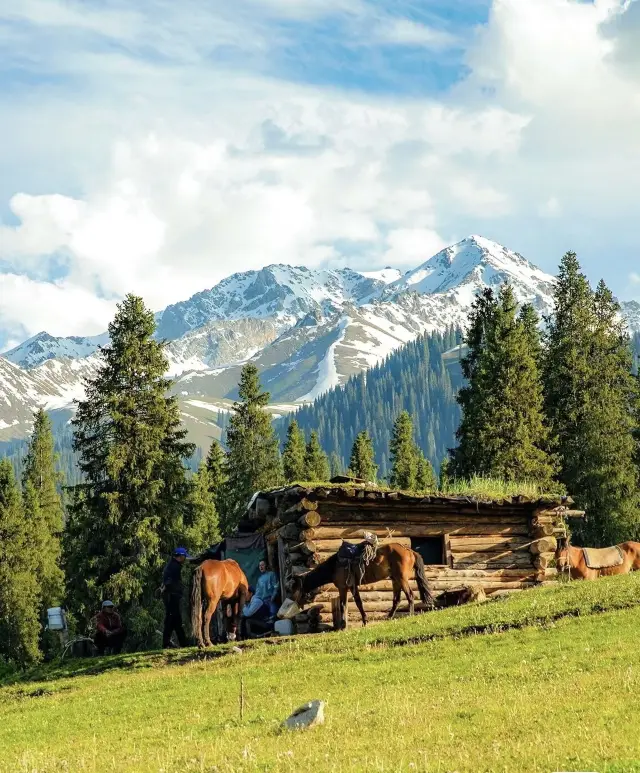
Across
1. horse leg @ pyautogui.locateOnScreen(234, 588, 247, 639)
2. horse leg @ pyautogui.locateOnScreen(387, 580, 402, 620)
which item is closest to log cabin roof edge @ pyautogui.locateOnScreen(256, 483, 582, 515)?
horse leg @ pyautogui.locateOnScreen(387, 580, 402, 620)

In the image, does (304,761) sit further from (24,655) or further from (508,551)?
(24,655)

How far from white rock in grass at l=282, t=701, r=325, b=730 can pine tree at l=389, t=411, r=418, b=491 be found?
65519 millimetres

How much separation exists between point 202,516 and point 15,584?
1291 centimetres

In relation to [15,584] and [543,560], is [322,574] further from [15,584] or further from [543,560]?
[15,584]

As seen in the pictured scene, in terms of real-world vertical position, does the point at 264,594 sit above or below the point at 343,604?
above

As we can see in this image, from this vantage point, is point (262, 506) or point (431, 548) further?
point (431, 548)

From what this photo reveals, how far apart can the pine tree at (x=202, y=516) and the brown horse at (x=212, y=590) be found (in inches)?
706

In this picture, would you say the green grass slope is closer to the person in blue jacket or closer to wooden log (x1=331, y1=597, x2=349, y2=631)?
wooden log (x1=331, y1=597, x2=349, y2=631)

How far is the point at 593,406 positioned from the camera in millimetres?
51594

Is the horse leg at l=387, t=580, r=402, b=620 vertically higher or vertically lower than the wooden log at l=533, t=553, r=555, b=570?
lower

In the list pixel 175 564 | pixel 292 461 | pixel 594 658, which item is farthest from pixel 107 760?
pixel 292 461

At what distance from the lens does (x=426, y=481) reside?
309 ft

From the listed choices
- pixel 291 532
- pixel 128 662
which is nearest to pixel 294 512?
pixel 291 532

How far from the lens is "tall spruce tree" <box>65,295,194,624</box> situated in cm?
4059
